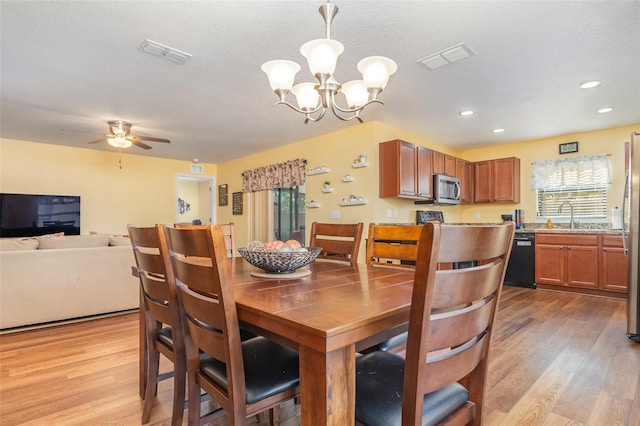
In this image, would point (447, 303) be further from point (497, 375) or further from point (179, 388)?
point (497, 375)

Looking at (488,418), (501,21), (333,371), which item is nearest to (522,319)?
(488,418)

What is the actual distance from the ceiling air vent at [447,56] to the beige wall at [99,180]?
18.7 ft

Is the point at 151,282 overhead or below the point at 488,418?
overhead

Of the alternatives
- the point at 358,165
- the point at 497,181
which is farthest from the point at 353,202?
the point at 497,181

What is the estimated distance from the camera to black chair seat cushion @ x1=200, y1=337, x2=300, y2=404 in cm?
108

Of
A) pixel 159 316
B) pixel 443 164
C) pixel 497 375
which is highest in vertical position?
pixel 443 164

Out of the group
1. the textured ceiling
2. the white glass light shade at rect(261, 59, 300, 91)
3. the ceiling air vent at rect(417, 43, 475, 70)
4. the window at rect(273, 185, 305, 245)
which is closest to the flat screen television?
the textured ceiling

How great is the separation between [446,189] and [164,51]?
13.1ft

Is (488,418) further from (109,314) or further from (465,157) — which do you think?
(465,157)

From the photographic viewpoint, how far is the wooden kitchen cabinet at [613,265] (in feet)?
13.0

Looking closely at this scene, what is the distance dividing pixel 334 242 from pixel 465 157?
15.7 feet

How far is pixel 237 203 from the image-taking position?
679 cm

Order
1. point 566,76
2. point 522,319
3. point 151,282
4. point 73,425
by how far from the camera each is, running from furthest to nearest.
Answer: point 522,319
point 566,76
point 73,425
point 151,282

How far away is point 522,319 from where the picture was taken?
323 cm
